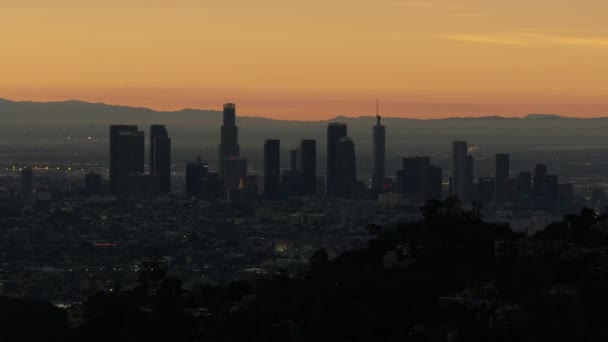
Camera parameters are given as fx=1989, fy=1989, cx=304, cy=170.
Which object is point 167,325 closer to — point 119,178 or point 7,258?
point 7,258

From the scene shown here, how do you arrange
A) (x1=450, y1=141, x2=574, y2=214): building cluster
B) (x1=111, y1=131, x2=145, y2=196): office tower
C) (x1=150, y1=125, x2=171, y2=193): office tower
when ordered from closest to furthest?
1. (x1=450, y1=141, x2=574, y2=214): building cluster
2. (x1=111, y1=131, x2=145, y2=196): office tower
3. (x1=150, y1=125, x2=171, y2=193): office tower

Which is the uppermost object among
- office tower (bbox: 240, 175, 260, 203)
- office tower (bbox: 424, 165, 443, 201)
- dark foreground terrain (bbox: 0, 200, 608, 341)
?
dark foreground terrain (bbox: 0, 200, 608, 341)

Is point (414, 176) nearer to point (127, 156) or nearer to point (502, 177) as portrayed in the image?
point (502, 177)

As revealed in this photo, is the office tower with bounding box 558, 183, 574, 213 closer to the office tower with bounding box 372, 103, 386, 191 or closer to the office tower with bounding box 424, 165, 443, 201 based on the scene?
the office tower with bounding box 424, 165, 443, 201

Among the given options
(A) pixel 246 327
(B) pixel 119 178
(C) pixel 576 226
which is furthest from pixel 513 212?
(A) pixel 246 327

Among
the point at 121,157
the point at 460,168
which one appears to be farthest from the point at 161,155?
the point at 460,168

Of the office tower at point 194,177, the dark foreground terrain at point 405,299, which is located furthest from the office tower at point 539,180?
the dark foreground terrain at point 405,299

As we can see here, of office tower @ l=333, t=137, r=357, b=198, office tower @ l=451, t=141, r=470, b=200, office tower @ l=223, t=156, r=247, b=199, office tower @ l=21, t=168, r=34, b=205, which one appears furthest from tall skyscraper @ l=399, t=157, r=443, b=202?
office tower @ l=21, t=168, r=34, b=205
